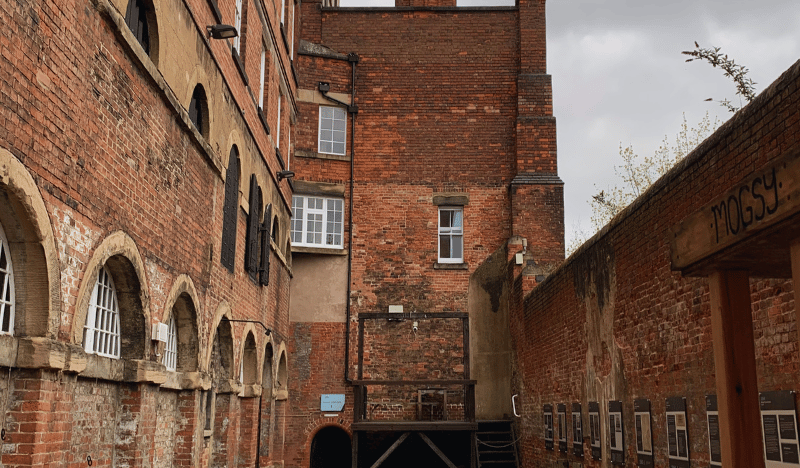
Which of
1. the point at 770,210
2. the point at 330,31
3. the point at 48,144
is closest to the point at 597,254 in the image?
the point at 48,144

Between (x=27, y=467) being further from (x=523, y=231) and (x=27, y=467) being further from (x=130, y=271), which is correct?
(x=523, y=231)

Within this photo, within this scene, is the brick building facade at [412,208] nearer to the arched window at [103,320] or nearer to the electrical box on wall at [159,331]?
the electrical box on wall at [159,331]

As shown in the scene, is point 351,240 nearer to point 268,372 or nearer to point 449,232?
point 449,232

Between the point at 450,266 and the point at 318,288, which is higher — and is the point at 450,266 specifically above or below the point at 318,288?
above

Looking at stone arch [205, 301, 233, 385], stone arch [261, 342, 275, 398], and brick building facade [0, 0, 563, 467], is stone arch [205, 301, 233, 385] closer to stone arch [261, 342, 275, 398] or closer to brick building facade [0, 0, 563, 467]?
brick building facade [0, 0, 563, 467]

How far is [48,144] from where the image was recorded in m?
6.17

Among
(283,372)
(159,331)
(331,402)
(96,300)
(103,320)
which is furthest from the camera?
(331,402)

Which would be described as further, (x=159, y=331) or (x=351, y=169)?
(x=351, y=169)

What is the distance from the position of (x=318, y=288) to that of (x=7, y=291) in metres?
15.1

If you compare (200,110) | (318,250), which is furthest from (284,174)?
(200,110)

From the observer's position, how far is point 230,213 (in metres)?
13.3

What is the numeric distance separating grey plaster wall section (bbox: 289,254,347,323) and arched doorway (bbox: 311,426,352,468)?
3191 mm

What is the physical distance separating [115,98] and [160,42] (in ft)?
5.59

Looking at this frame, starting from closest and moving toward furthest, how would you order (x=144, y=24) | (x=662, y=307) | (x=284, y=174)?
1. (x=662, y=307)
2. (x=144, y=24)
3. (x=284, y=174)
